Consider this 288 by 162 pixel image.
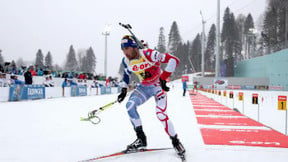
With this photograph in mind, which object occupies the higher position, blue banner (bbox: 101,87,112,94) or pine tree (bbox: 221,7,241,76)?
pine tree (bbox: 221,7,241,76)

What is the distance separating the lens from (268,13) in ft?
144

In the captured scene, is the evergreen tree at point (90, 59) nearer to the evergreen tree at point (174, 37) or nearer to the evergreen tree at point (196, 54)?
the evergreen tree at point (174, 37)

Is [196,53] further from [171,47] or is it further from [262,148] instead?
[262,148]

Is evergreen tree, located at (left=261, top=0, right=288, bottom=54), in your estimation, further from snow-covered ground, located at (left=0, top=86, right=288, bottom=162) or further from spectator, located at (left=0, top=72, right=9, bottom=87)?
Result: snow-covered ground, located at (left=0, top=86, right=288, bottom=162)

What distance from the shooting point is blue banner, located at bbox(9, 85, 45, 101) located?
12438 mm

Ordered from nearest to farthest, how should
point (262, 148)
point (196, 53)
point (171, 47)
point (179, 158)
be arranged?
1. point (179, 158)
2. point (262, 148)
3. point (171, 47)
4. point (196, 53)

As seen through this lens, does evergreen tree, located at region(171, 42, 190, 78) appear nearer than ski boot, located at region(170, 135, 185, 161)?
No

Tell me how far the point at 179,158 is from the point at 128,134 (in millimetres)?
1907

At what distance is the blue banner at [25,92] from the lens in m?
12.4

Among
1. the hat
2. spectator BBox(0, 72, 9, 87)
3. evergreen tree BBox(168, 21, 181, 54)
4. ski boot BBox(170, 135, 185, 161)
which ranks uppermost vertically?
evergreen tree BBox(168, 21, 181, 54)

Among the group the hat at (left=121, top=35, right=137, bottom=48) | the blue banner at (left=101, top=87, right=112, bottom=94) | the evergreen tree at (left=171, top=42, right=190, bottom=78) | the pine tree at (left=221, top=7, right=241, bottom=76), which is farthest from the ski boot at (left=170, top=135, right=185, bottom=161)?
the evergreen tree at (left=171, top=42, right=190, bottom=78)

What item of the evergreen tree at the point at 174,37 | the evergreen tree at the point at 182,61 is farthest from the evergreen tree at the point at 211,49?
the evergreen tree at the point at 174,37

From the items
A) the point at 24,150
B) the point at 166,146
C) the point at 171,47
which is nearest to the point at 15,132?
the point at 24,150

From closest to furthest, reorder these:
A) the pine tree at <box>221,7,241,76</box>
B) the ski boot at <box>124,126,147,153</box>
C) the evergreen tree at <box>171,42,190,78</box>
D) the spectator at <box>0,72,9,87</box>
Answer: the ski boot at <box>124,126,147,153</box> < the spectator at <box>0,72,9,87</box> < the pine tree at <box>221,7,241,76</box> < the evergreen tree at <box>171,42,190,78</box>
